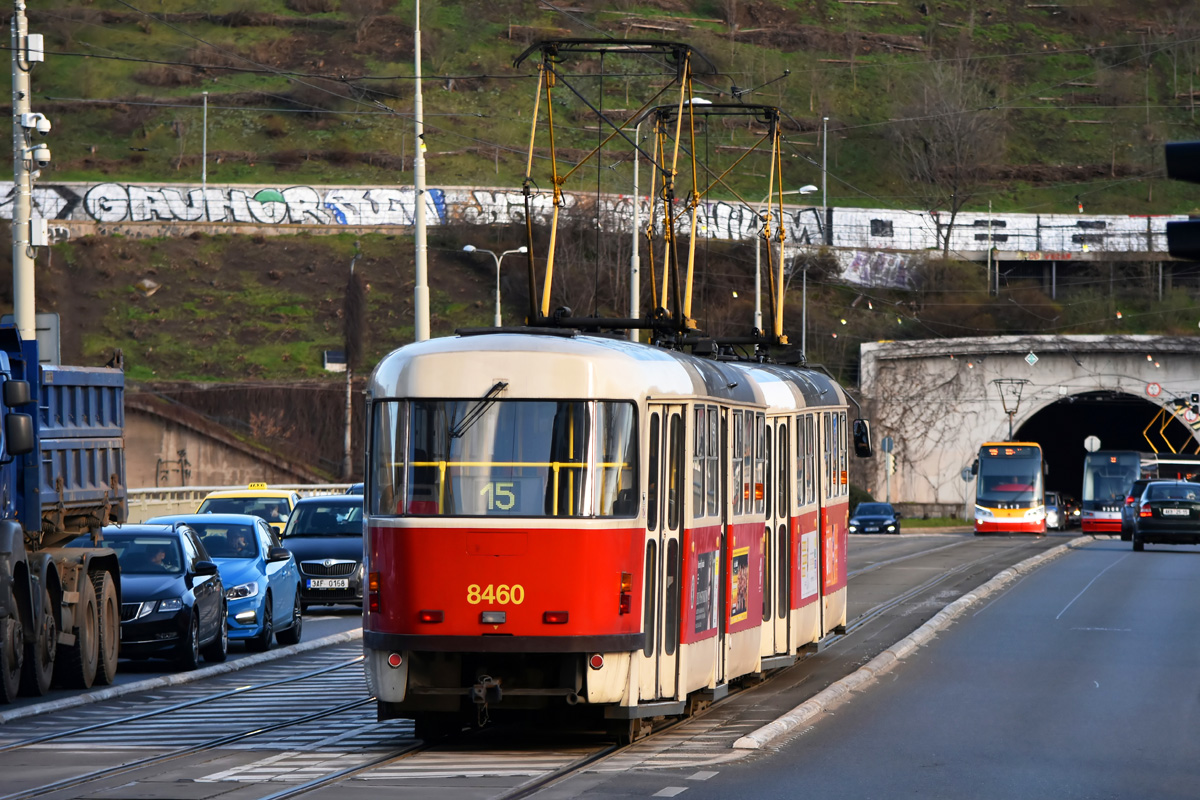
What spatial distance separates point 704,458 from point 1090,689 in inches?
198

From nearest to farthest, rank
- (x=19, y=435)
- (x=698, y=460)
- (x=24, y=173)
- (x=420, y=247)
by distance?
(x=698, y=460) < (x=19, y=435) < (x=24, y=173) < (x=420, y=247)

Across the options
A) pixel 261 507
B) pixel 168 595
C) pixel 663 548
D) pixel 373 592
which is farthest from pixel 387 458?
pixel 261 507

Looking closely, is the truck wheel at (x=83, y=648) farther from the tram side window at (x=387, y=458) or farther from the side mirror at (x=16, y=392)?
the tram side window at (x=387, y=458)

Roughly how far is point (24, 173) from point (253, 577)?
671cm

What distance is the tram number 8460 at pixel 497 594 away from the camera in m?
Answer: 12.2

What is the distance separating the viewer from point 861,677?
16.9 meters

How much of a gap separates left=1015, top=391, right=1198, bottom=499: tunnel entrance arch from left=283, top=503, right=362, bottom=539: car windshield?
2408 inches

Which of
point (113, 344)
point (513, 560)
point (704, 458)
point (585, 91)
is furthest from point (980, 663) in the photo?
point (585, 91)

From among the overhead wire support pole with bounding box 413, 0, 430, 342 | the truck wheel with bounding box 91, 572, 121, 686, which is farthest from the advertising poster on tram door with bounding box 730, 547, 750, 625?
the overhead wire support pole with bounding box 413, 0, 430, 342

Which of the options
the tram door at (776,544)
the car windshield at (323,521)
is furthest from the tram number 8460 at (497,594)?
the car windshield at (323,521)

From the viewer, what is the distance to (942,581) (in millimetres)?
32688

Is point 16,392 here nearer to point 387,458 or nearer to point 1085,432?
point 387,458

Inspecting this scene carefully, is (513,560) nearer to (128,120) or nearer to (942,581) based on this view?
(942,581)

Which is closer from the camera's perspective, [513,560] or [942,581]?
[513,560]
